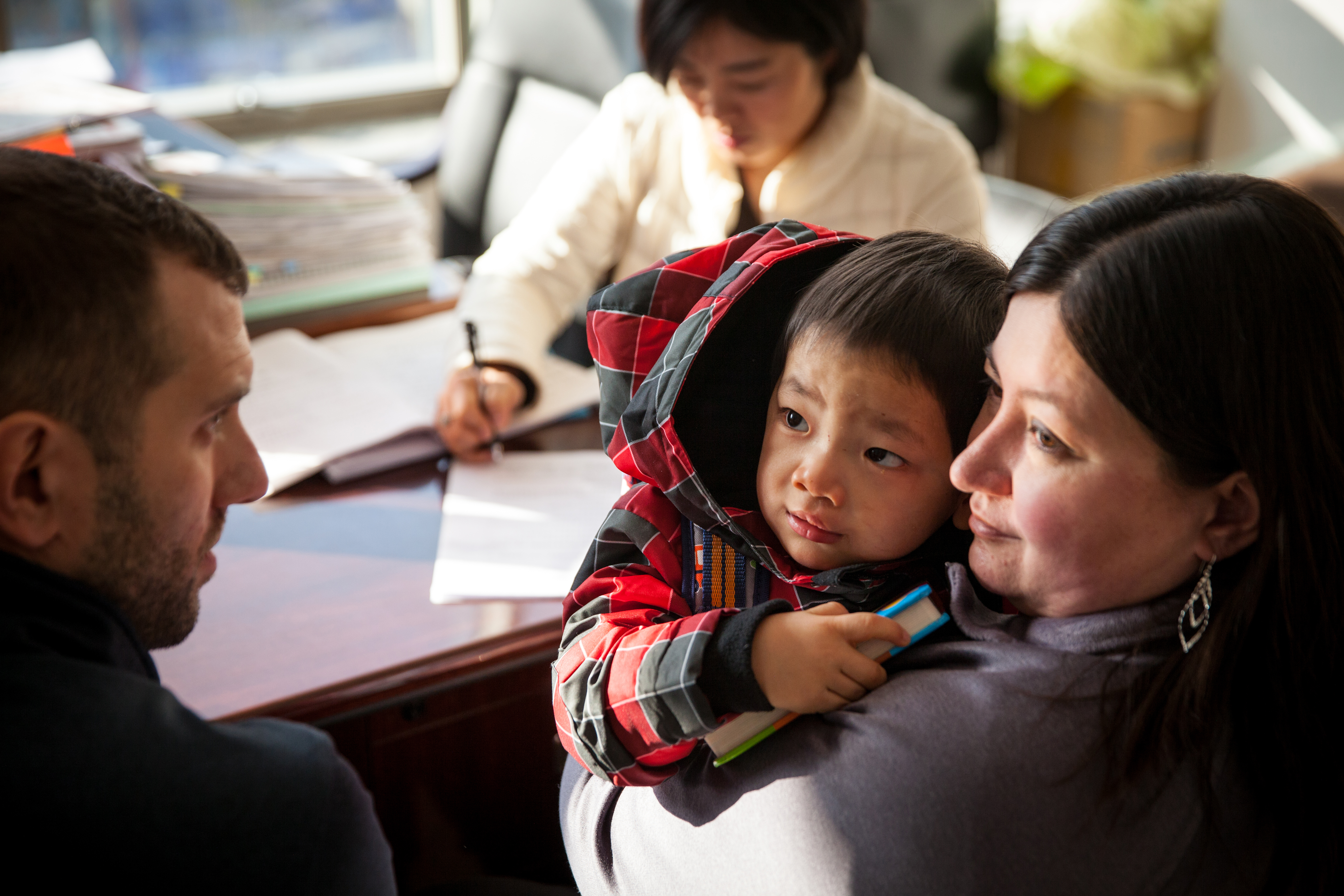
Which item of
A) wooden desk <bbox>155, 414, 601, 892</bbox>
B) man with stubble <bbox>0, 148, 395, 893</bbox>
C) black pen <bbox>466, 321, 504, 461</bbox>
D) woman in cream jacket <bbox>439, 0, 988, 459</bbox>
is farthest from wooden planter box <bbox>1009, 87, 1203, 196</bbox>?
man with stubble <bbox>0, 148, 395, 893</bbox>

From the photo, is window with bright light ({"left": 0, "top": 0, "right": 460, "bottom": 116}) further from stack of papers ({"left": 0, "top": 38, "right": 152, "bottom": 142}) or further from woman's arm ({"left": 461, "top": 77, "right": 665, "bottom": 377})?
woman's arm ({"left": 461, "top": 77, "right": 665, "bottom": 377})

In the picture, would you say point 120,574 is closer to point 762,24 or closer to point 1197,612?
point 1197,612

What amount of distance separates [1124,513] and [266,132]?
10.5 feet

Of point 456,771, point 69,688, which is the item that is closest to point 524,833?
point 456,771

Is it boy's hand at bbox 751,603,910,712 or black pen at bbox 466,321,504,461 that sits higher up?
boy's hand at bbox 751,603,910,712

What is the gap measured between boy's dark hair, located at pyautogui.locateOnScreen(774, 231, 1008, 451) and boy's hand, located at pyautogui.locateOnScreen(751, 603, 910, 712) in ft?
0.78

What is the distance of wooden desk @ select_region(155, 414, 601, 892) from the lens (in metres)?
1.13

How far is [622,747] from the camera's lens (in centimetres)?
89

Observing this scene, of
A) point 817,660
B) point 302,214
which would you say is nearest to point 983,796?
point 817,660

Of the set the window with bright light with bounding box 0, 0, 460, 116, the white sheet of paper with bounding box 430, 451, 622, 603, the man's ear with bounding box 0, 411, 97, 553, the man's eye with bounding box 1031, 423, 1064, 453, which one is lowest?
the window with bright light with bounding box 0, 0, 460, 116

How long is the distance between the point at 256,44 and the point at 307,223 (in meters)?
1.69

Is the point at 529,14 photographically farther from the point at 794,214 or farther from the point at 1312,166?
the point at 1312,166

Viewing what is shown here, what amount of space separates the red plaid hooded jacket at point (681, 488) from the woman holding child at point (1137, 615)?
15cm

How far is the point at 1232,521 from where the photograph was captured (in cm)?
77
